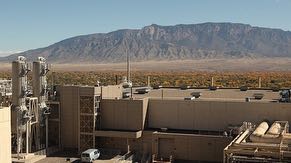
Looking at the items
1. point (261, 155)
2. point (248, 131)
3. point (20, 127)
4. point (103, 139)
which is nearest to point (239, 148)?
point (261, 155)

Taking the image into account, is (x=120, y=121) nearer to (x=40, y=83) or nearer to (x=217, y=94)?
(x=40, y=83)

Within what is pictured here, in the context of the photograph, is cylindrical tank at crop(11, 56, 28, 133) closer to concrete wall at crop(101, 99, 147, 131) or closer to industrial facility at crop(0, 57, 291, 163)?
industrial facility at crop(0, 57, 291, 163)

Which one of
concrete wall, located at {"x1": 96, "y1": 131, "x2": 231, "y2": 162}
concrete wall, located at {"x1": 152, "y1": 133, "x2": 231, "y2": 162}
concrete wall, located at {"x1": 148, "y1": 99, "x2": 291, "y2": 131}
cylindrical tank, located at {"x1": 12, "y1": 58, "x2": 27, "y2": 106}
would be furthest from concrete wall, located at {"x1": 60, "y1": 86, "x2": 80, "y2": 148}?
concrete wall, located at {"x1": 152, "y1": 133, "x2": 231, "y2": 162}

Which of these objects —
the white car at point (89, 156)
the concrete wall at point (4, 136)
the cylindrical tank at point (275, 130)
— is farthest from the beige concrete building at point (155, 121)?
the concrete wall at point (4, 136)

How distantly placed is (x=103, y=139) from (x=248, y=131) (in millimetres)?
13772

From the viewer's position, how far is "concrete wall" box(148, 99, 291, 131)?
121 feet

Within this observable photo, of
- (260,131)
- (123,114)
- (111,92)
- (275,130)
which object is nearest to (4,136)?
(260,131)

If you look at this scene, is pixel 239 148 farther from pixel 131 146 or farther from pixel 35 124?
pixel 35 124

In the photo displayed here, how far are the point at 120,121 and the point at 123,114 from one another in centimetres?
71

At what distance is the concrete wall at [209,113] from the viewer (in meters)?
36.8

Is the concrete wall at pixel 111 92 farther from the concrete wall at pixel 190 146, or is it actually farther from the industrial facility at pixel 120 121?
the concrete wall at pixel 190 146

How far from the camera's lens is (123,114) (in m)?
39.7

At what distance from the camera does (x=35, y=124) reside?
39594 mm

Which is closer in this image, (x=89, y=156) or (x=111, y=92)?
(x=89, y=156)
